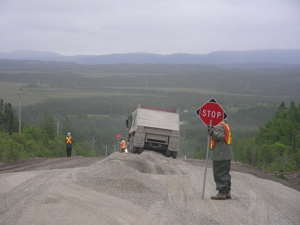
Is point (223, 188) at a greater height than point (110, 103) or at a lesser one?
greater

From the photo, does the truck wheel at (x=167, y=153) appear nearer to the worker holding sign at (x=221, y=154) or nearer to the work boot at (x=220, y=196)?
the worker holding sign at (x=221, y=154)

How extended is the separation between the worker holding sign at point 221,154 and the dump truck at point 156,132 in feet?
51.7

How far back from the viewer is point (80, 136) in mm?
87875

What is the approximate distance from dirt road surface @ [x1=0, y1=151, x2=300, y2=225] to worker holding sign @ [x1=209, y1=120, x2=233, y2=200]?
47cm

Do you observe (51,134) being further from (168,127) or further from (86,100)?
(86,100)

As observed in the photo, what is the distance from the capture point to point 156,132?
97.8 ft

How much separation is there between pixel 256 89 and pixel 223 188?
16372 centimetres

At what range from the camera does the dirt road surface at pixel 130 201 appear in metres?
10.8

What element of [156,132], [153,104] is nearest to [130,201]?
[156,132]

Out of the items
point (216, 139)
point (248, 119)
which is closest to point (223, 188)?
point (216, 139)

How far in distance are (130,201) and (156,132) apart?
17.4 m

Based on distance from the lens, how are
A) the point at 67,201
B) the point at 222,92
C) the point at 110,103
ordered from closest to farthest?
the point at 67,201
the point at 110,103
the point at 222,92

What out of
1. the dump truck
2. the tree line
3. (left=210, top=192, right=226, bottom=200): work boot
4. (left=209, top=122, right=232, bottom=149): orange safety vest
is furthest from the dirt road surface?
the tree line

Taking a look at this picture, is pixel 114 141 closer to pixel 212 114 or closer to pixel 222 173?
pixel 212 114
